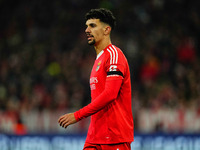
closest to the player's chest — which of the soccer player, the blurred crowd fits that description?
the soccer player

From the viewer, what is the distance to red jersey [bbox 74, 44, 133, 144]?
3.81m

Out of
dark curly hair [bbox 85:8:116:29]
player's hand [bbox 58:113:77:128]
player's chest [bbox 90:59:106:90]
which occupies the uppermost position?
dark curly hair [bbox 85:8:116:29]

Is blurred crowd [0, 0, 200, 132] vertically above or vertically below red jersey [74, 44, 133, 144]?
above

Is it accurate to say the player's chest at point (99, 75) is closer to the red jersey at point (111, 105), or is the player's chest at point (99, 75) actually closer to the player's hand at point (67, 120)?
the red jersey at point (111, 105)

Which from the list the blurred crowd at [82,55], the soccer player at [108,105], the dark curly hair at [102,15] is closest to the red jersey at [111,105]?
the soccer player at [108,105]

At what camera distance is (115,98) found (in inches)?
150

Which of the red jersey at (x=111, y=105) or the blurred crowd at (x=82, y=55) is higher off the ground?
the blurred crowd at (x=82, y=55)

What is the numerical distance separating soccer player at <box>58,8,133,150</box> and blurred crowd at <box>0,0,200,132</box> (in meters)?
5.14

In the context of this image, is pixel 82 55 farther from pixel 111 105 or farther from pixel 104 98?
pixel 104 98

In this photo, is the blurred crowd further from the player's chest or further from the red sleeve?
the red sleeve

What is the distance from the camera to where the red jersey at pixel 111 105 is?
381 centimetres

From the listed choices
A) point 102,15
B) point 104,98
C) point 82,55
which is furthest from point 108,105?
point 82,55

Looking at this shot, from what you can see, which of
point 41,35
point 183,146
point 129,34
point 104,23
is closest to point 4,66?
point 41,35

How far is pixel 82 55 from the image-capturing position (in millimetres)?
11539
